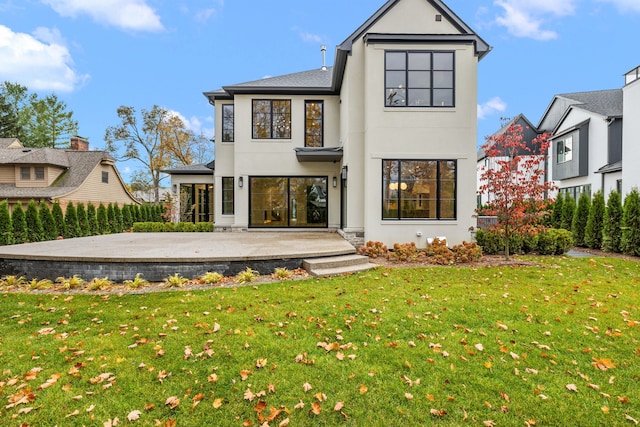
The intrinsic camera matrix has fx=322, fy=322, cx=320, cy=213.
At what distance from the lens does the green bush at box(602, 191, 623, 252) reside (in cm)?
1013

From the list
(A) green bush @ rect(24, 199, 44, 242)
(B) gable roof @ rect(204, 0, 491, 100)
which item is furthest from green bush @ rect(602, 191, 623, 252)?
(A) green bush @ rect(24, 199, 44, 242)

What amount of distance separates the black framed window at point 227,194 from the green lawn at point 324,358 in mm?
8497

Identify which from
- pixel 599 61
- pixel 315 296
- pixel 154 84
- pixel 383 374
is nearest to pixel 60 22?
pixel 154 84

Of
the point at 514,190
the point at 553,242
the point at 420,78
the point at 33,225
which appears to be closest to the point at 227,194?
the point at 33,225

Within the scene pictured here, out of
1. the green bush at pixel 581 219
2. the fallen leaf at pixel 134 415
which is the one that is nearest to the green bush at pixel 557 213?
the green bush at pixel 581 219

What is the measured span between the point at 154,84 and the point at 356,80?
3202 cm

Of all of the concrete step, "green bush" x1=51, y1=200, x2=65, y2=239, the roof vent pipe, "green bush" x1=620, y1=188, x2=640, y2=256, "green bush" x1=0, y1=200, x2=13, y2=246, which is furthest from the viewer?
the roof vent pipe

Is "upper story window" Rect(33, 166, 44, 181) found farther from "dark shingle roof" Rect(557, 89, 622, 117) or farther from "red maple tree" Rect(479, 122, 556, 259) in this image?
"dark shingle roof" Rect(557, 89, 622, 117)

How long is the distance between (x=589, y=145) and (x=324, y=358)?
72.7 feet

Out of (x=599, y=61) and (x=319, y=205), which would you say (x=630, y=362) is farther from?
(x=599, y=61)

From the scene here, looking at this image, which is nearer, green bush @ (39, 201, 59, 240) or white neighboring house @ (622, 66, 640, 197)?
green bush @ (39, 201, 59, 240)

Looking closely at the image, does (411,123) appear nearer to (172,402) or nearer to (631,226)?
(631,226)

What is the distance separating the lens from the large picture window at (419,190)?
31.3ft

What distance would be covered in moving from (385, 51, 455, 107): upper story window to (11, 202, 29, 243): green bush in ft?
47.6
